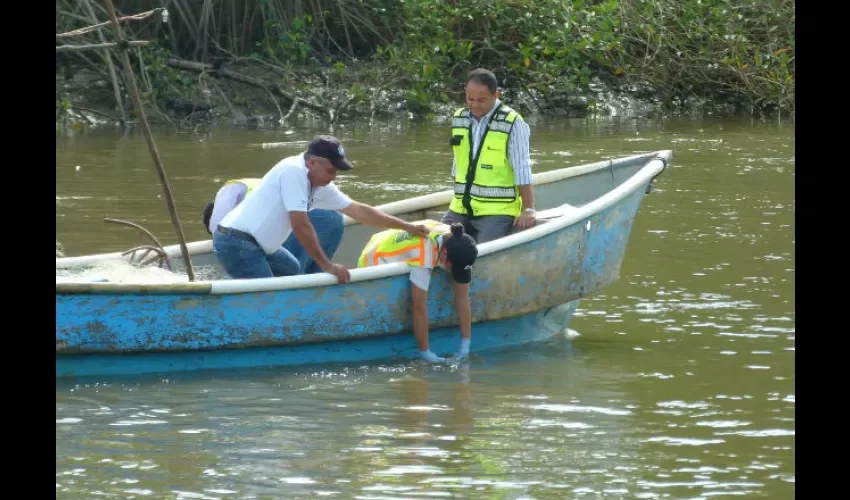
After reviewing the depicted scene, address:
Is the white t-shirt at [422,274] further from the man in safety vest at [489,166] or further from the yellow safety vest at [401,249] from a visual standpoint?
the man in safety vest at [489,166]

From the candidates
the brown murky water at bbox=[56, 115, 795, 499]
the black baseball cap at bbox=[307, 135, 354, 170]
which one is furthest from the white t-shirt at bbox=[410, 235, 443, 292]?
the black baseball cap at bbox=[307, 135, 354, 170]

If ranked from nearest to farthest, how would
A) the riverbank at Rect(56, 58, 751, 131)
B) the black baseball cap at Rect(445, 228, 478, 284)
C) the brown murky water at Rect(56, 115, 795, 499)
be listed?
the brown murky water at Rect(56, 115, 795, 499) < the black baseball cap at Rect(445, 228, 478, 284) < the riverbank at Rect(56, 58, 751, 131)

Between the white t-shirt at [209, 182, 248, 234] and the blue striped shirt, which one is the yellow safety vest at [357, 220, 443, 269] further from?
the white t-shirt at [209, 182, 248, 234]

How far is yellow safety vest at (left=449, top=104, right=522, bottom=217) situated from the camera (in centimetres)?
721

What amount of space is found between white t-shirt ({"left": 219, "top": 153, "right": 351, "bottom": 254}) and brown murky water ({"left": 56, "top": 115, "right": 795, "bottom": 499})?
2.14 ft

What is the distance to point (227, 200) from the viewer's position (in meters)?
7.12

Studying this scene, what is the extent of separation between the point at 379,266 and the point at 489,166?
99cm

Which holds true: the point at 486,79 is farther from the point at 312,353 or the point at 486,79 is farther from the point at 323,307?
the point at 312,353

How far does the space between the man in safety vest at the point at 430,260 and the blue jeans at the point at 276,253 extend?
1.52 feet

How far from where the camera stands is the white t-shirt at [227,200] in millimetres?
7098

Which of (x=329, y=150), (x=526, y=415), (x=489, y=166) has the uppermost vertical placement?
(x=329, y=150)

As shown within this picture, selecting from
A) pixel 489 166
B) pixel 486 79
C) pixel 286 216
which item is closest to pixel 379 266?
pixel 286 216
